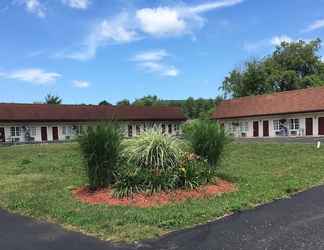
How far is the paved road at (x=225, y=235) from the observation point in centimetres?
564

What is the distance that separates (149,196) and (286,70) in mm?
48144

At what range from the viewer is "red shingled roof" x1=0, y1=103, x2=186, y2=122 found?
4509cm

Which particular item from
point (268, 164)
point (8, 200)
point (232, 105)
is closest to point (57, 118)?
point (232, 105)

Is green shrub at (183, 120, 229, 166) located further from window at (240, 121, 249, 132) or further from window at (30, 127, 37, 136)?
window at (30, 127, 37, 136)

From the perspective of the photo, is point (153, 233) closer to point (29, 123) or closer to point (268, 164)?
point (268, 164)

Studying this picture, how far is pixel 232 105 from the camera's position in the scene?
4850cm

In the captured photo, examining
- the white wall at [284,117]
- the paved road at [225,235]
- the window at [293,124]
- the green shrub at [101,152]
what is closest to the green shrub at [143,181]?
the green shrub at [101,152]

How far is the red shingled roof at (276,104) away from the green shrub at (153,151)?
3053cm

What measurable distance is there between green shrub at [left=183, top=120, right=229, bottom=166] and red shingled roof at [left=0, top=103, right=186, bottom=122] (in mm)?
28888

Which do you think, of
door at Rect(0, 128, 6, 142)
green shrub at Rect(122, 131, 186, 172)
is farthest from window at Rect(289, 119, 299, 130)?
green shrub at Rect(122, 131, 186, 172)

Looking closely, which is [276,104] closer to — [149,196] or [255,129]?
[255,129]

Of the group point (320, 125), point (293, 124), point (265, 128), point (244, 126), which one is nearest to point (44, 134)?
point (244, 126)

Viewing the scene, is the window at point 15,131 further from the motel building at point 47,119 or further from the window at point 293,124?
the window at point 293,124

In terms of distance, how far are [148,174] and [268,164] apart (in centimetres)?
780
